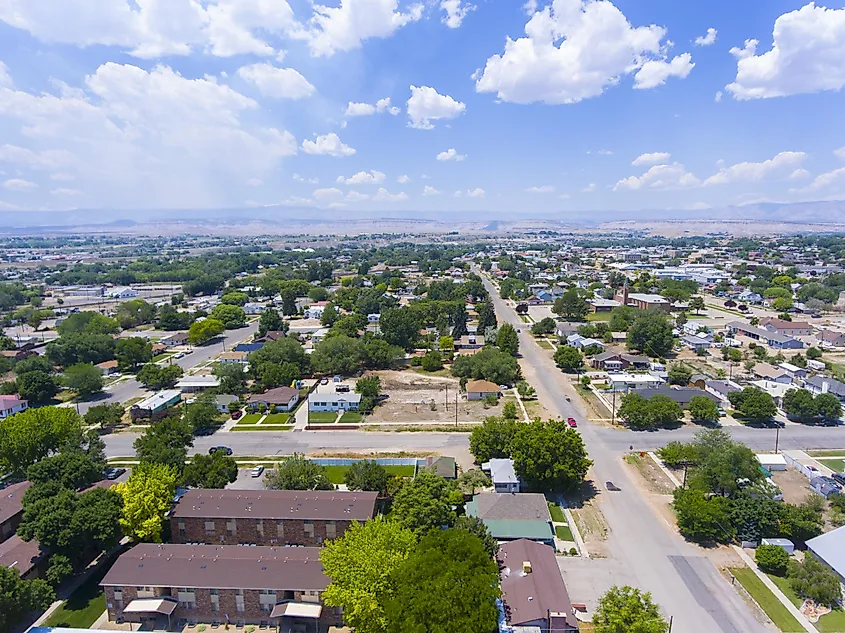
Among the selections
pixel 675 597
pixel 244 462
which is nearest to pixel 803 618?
pixel 675 597

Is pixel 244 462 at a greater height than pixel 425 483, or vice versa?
pixel 425 483

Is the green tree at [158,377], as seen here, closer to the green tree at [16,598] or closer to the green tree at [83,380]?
the green tree at [83,380]

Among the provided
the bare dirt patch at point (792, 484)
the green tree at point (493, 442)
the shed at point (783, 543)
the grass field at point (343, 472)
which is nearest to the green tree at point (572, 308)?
the bare dirt patch at point (792, 484)

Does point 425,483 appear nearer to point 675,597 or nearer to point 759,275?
point 675,597

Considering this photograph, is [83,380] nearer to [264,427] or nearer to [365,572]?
Result: [264,427]

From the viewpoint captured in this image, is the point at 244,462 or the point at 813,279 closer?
the point at 244,462

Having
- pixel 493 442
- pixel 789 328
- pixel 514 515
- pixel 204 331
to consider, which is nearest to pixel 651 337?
pixel 789 328

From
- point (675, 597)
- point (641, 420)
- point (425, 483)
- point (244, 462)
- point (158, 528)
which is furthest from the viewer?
point (641, 420)
